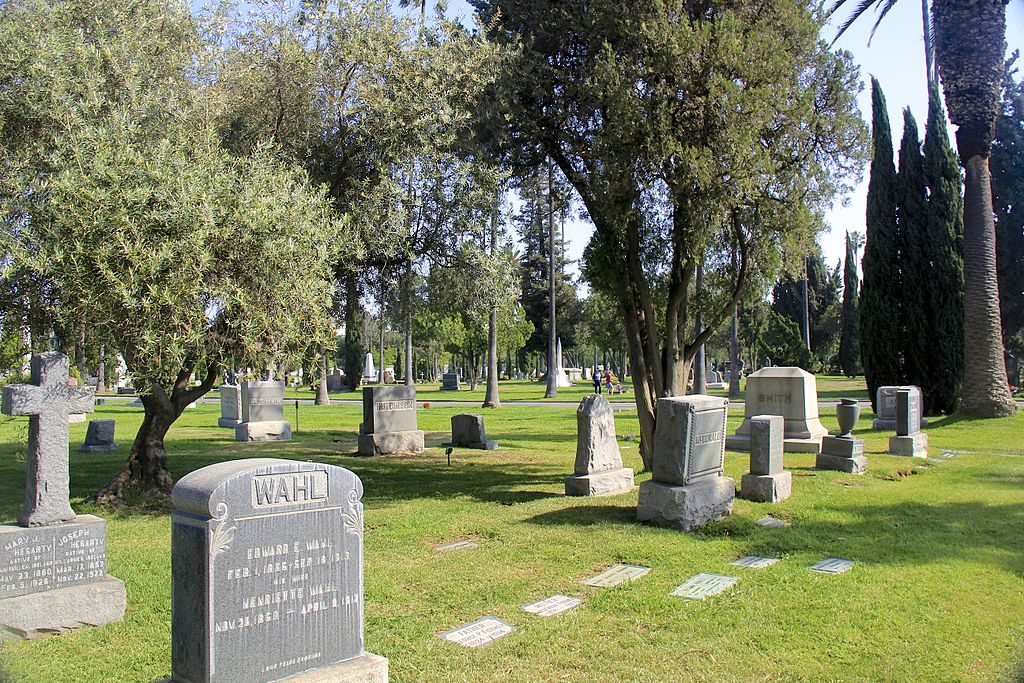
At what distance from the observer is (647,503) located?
9023mm

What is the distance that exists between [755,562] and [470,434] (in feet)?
35.8

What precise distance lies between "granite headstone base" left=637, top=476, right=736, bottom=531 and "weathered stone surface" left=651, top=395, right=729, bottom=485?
0.12 m

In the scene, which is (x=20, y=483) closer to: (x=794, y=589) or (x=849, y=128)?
(x=794, y=589)

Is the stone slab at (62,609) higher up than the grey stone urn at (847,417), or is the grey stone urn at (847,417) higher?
the grey stone urn at (847,417)

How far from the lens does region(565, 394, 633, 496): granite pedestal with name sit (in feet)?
35.7

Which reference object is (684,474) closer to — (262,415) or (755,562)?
(755,562)

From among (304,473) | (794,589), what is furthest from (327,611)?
(794,589)

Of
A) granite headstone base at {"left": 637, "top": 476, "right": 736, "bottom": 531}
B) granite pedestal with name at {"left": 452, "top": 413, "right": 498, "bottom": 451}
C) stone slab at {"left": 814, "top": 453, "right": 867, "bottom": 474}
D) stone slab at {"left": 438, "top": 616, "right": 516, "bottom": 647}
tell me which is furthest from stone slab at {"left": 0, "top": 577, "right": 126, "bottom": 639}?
granite pedestal with name at {"left": 452, "top": 413, "right": 498, "bottom": 451}

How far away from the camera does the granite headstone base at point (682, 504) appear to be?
874 cm

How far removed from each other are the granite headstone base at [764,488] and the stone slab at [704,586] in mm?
3837

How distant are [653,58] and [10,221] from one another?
8437 millimetres

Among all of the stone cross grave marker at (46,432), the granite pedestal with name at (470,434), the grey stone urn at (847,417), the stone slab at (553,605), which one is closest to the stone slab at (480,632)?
the stone slab at (553,605)

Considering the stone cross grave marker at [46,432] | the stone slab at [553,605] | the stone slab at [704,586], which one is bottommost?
the stone slab at [704,586]

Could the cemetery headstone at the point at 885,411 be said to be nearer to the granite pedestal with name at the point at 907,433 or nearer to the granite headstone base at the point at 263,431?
the granite pedestal with name at the point at 907,433
